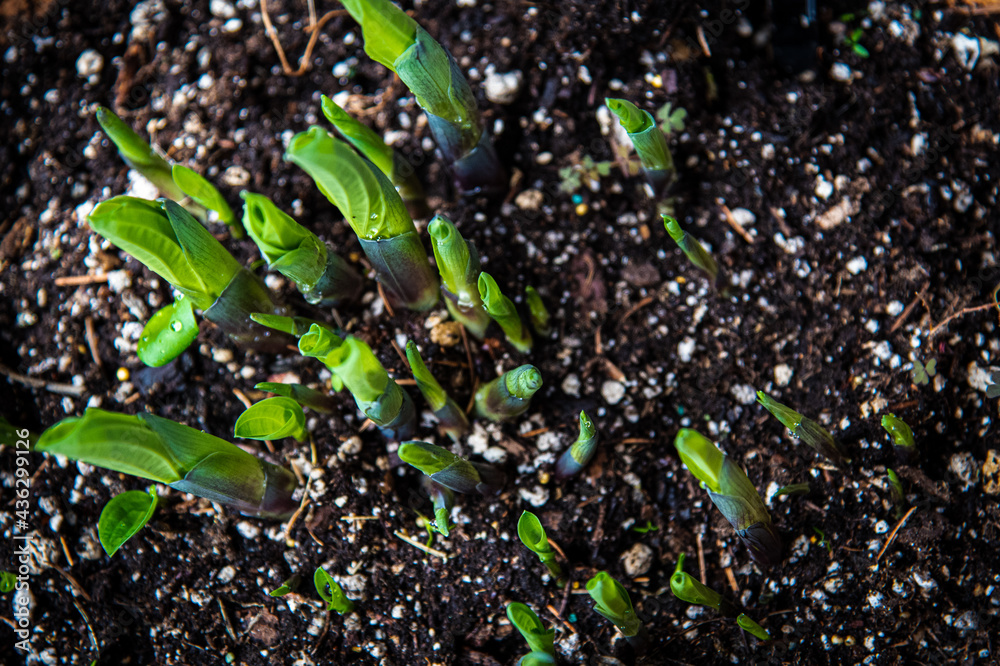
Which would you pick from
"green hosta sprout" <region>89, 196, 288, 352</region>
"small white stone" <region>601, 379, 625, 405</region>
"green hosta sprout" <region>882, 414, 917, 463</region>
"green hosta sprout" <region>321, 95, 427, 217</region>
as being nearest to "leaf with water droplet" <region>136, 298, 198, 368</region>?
"green hosta sprout" <region>89, 196, 288, 352</region>

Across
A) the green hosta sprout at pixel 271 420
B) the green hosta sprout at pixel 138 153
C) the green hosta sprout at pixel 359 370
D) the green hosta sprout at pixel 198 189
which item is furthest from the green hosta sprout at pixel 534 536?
the green hosta sprout at pixel 138 153

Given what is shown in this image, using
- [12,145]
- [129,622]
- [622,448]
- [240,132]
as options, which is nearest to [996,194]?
[622,448]

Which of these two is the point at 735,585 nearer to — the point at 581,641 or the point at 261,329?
the point at 581,641

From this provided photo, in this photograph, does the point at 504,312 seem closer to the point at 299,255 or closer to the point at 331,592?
the point at 299,255

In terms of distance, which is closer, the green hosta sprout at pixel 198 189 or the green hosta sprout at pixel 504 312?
the green hosta sprout at pixel 504 312

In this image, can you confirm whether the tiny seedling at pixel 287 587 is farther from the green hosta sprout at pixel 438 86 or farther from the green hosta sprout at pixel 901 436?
the green hosta sprout at pixel 901 436

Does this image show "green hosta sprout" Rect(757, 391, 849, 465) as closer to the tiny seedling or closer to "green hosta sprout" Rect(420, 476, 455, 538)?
"green hosta sprout" Rect(420, 476, 455, 538)

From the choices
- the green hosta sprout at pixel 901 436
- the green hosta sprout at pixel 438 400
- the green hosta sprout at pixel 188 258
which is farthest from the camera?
the green hosta sprout at pixel 901 436

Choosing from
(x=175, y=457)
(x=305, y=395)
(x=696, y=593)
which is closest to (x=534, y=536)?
(x=696, y=593)
